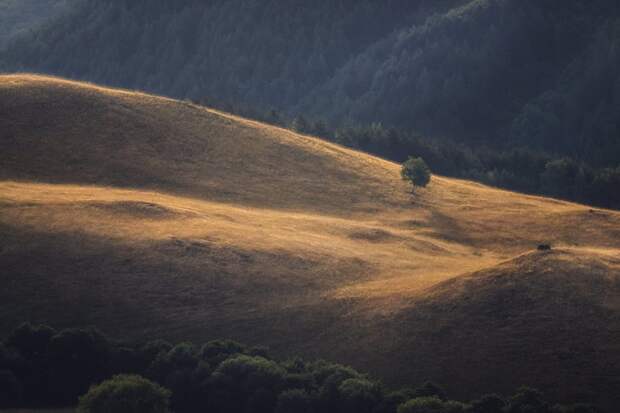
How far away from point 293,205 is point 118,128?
26.1 m

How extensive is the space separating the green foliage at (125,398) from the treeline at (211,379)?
3.17 feet

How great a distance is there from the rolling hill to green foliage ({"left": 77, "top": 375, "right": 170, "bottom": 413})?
14.0m

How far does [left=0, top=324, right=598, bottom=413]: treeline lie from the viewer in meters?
50.8

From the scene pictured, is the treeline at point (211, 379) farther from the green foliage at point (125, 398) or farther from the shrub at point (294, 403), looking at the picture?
the green foliage at point (125, 398)

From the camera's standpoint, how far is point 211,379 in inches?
2112

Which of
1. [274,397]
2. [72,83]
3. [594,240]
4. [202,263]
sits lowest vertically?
[274,397]

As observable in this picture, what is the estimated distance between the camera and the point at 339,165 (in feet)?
385

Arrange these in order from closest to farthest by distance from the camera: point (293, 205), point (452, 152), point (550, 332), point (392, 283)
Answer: point (550, 332) → point (392, 283) → point (293, 205) → point (452, 152)

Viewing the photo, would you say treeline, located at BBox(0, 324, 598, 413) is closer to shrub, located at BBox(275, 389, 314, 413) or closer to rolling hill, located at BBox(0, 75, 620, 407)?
shrub, located at BBox(275, 389, 314, 413)

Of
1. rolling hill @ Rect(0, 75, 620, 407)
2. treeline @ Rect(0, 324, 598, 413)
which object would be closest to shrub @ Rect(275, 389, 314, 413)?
treeline @ Rect(0, 324, 598, 413)

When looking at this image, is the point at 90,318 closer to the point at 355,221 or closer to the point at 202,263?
the point at 202,263

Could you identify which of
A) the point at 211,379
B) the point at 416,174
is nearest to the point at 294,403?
the point at 211,379

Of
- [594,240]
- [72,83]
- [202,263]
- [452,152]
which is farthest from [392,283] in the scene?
[452,152]

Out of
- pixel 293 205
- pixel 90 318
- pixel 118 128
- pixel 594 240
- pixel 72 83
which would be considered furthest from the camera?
pixel 72 83
